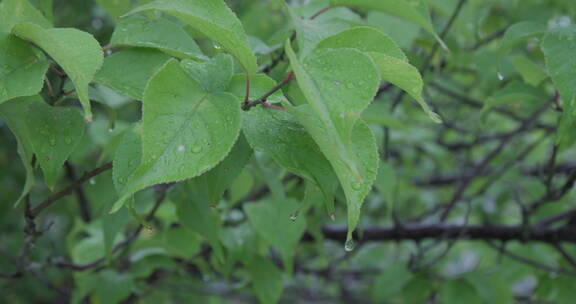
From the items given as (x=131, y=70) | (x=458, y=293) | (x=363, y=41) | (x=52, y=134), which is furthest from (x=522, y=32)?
(x=458, y=293)

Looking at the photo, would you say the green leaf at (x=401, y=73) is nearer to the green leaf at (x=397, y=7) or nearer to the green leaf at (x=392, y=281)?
the green leaf at (x=397, y=7)

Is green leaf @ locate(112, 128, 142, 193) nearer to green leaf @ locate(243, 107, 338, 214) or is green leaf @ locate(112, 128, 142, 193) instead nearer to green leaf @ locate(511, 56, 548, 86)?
green leaf @ locate(243, 107, 338, 214)

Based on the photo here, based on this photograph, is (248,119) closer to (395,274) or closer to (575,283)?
(395,274)

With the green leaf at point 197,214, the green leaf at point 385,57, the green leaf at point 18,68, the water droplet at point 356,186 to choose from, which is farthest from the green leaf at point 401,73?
the green leaf at point 197,214

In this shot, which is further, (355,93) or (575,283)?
(575,283)

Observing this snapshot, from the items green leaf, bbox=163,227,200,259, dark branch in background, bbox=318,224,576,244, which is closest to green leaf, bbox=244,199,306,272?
green leaf, bbox=163,227,200,259

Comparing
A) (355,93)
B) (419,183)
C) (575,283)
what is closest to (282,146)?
(355,93)

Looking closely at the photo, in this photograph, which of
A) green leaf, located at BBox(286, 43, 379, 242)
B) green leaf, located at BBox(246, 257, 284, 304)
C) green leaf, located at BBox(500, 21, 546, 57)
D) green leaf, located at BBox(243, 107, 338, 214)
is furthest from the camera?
green leaf, located at BBox(246, 257, 284, 304)
